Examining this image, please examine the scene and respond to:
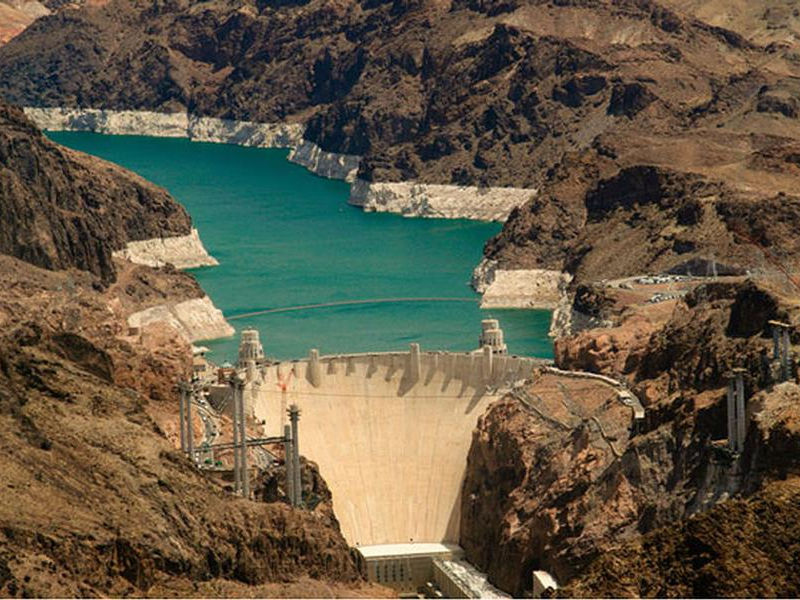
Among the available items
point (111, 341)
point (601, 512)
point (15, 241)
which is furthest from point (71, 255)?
point (601, 512)

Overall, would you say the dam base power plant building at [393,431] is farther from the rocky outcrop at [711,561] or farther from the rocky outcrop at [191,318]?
the rocky outcrop at [711,561]

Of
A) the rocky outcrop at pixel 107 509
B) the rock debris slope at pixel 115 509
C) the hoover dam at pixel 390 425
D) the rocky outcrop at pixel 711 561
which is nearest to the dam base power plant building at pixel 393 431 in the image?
the hoover dam at pixel 390 425

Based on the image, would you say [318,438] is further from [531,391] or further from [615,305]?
[615,305]

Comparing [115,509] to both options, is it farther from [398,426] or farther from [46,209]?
[46,209]

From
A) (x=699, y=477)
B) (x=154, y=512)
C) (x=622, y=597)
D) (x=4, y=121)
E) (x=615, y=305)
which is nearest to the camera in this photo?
(x=622, y=597)

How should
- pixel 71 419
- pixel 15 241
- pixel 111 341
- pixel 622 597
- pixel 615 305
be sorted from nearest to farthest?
1. pixel 622 597
2. pixel 71 419
3. pixel 111 341
4. pixel 615 305
5. pixel 15 241

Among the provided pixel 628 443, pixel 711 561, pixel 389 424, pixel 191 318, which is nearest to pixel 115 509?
pixel 711 561

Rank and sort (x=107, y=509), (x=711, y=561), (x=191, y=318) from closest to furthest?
(x=711, y=561)
(x=107, y=509)
(x=191, y=318)
